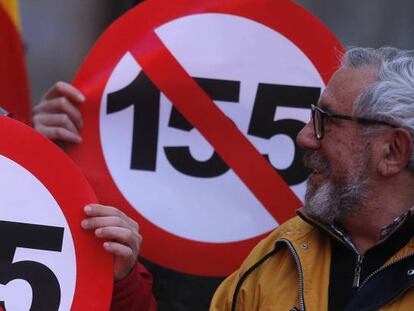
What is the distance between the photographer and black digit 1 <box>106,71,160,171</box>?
2.82 m

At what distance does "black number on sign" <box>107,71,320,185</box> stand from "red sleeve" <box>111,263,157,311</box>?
1.31ft

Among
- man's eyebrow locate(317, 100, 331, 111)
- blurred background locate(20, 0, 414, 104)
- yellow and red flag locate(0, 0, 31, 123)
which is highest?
blurred background locate(20, 0, 414, 104)

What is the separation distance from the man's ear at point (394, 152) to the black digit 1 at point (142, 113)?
70 centimetres

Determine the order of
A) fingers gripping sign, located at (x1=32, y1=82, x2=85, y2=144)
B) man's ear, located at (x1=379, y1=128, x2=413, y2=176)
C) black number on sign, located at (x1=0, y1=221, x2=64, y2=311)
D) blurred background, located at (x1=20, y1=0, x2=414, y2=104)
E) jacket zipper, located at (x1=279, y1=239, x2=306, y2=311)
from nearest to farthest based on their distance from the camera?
black number on sign, located at (x1=0, y1=221, x2=64, y2=311) < jacket zipper, located at (x1=279, y1=239, x2=306, y2=311) < man's ear, located at (x1=379, y1=128, x2=413, y2=176) < fingers gripping sign, located at (x1=32, y1=82, x2=85, y2=144) < blurred background, located at (x1=20, y1=0, x2=414, y2=104)

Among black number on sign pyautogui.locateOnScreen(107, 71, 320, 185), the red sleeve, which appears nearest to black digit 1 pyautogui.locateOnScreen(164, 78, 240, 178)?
black number on sign pyautogui.locateOnScreen(107, 71, 320, 185)

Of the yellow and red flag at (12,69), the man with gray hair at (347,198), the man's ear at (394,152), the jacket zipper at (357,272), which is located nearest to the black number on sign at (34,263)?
the man with gray hair at (347,198)

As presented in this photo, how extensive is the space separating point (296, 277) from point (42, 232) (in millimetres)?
653

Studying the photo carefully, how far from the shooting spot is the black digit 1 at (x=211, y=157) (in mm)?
2814

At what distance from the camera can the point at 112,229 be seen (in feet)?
7.52

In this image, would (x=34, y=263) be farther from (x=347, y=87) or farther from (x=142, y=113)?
(x=347, y=87)

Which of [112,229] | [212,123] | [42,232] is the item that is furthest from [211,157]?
[42,232]

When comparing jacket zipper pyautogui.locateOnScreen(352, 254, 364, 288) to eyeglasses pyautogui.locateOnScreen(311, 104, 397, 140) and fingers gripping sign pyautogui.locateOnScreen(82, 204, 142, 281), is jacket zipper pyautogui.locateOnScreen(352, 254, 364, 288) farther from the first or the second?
fingers gripping sign pyautogui.locateOnScreen(82, 204, 142, 281)

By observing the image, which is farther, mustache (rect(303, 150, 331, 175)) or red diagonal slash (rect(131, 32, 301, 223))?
red diagonal slash (rect(131, 32, 301, 223))

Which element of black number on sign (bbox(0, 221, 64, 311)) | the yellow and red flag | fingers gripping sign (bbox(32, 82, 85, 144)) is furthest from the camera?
the yellow and red flag
